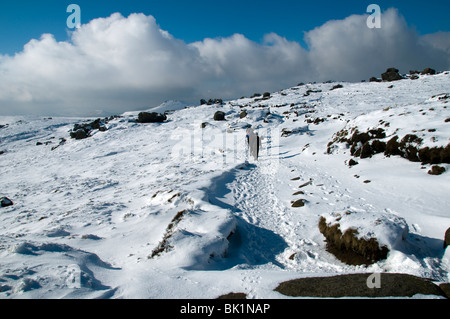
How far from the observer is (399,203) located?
32.6ft

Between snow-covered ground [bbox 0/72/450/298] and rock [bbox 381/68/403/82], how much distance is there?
43723mm

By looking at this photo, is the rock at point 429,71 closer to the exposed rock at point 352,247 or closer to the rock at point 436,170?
the rock at point 436,170

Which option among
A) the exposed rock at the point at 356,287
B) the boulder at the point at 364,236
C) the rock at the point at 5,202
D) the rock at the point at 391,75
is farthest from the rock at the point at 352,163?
the rock at the point at 391,75

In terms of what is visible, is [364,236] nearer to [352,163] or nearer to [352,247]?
[352,247]

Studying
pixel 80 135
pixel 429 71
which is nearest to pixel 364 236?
pixel 80 135

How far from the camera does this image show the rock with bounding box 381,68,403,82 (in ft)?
183

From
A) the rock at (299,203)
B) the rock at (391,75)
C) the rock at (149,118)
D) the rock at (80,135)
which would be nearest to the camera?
the rock at (299,203)

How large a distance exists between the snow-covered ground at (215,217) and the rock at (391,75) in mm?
43723

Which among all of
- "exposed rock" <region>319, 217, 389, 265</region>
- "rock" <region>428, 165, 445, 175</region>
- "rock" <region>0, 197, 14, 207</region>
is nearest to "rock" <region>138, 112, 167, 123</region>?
"rock" <region>0, 197, 14, 207</region>

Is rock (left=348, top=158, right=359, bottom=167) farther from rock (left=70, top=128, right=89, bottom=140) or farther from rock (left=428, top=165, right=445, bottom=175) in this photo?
rock (left=70, top=128, right=89, bottom=140)

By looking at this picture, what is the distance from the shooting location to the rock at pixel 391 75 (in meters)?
55.8
